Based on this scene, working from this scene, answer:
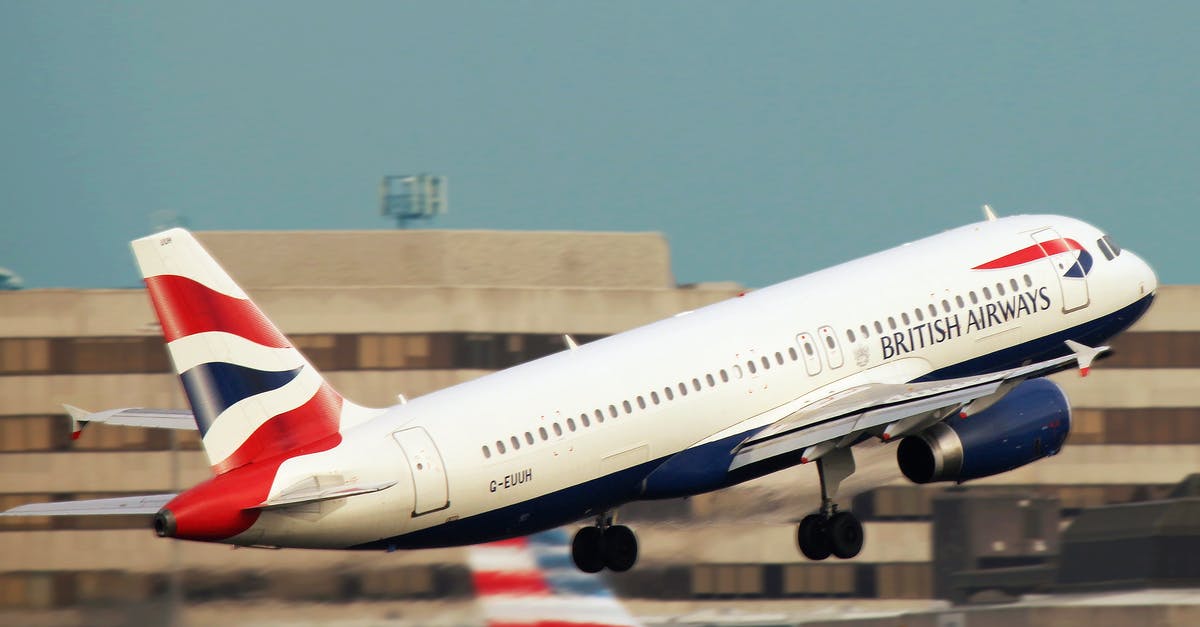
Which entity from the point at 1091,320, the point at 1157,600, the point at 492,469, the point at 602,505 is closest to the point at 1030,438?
the point at 1091,320

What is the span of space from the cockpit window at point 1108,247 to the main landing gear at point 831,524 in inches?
419

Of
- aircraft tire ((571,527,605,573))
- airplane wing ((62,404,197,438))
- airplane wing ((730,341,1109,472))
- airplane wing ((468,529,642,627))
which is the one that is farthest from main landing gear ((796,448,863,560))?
airplane wing ((62,404,197,438))

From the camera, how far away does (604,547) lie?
45.9 m

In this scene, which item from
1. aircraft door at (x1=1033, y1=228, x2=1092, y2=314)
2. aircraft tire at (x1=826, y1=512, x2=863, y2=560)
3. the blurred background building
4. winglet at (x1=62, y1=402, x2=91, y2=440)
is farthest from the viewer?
the blurred background building

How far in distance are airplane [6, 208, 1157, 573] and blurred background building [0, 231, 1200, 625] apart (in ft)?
105

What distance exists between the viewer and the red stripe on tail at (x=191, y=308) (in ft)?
121

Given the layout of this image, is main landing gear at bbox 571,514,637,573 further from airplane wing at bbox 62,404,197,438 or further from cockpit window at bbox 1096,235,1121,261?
cockpit window at bbox 1096,235,1121,261

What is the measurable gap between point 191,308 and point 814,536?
646 inches

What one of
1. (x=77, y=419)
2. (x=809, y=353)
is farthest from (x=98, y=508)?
(x=809, y=353)

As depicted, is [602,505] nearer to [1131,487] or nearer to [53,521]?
[53,521]

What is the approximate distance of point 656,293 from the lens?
9362 centimetres

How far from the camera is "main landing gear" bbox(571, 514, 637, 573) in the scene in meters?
45.8

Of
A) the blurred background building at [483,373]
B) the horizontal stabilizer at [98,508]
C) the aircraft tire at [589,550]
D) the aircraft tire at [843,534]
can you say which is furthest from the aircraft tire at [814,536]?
the blurred background building at [483,373]

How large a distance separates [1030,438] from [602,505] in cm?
1048
